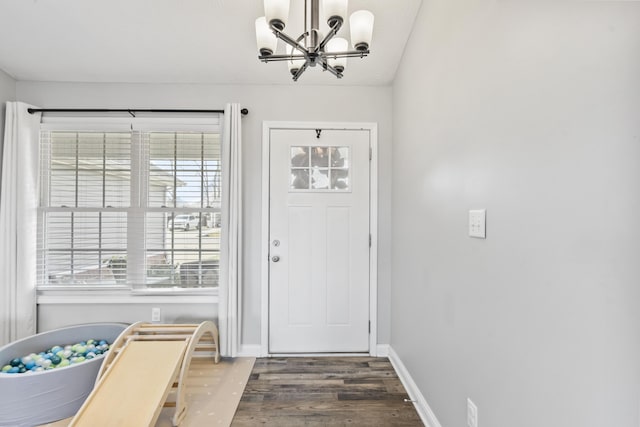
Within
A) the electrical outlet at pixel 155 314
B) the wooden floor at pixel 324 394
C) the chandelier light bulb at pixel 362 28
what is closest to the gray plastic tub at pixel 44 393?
the electrical outlet at pixel 155 314

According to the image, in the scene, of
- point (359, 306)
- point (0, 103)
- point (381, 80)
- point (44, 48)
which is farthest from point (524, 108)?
point (0, 103)

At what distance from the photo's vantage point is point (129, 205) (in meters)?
2.57

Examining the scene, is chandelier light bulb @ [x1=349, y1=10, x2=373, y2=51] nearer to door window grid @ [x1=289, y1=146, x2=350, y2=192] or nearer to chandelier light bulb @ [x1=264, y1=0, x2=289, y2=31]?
chandelier light bulb @ [x1=264, y1=0, x2=289, y2=31]

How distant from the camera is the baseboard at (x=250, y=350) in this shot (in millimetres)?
2561

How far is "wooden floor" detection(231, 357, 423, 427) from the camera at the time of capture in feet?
5.81

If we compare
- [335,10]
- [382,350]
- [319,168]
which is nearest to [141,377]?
[382,350]

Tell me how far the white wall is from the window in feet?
0.90

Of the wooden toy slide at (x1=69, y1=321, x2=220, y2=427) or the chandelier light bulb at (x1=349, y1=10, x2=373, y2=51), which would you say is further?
the wooden toy slide at (x1=69, y1=321, x2=220, y2=427)

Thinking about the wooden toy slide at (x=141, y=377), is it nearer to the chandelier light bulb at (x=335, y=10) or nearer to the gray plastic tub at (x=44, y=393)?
the gray plastic tub at (x=44, y=393)

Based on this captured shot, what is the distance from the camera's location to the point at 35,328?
2473mm

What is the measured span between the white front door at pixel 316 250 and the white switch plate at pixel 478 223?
1363mm

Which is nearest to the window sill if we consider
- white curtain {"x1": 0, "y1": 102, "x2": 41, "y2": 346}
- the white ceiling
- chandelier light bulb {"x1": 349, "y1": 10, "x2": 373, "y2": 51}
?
white curtain {"x1": 0, "y1": 102, "x2": 41, "y2": 346}

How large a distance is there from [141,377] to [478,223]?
2.05 m

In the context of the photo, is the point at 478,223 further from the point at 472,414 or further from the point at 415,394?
the point at 415,394
